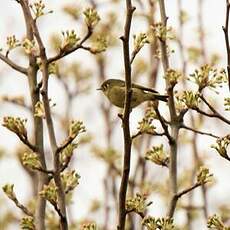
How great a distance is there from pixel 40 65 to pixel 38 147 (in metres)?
0.30

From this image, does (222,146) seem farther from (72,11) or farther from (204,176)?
(72,11)

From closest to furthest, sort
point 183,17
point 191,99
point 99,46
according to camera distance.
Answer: point 191,99
point 99,46
point 183,17

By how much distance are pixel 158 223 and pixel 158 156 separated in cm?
45

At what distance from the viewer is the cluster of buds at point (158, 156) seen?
255 centimetres

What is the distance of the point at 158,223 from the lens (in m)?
2.14

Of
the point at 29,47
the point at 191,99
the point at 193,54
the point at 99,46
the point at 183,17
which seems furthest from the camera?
the point at 193,54

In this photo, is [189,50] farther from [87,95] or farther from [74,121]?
[74,121]

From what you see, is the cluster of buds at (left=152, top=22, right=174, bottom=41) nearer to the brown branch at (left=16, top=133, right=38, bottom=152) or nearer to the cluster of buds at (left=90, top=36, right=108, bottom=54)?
the cluster of buds at (left=90, top=36, right=108, bottom=54)

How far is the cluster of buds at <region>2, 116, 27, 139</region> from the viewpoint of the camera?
2354 mm

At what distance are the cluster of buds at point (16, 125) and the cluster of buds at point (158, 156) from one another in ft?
1.53

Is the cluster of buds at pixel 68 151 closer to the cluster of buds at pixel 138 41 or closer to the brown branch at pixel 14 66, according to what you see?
the brown branch at pixel 14 66

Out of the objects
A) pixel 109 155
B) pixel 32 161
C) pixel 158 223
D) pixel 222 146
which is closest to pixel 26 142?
pixel 32 161

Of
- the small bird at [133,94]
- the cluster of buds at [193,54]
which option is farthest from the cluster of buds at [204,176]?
the cluster of buds at [193,54]

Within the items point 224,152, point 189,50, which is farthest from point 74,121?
point 189,50
